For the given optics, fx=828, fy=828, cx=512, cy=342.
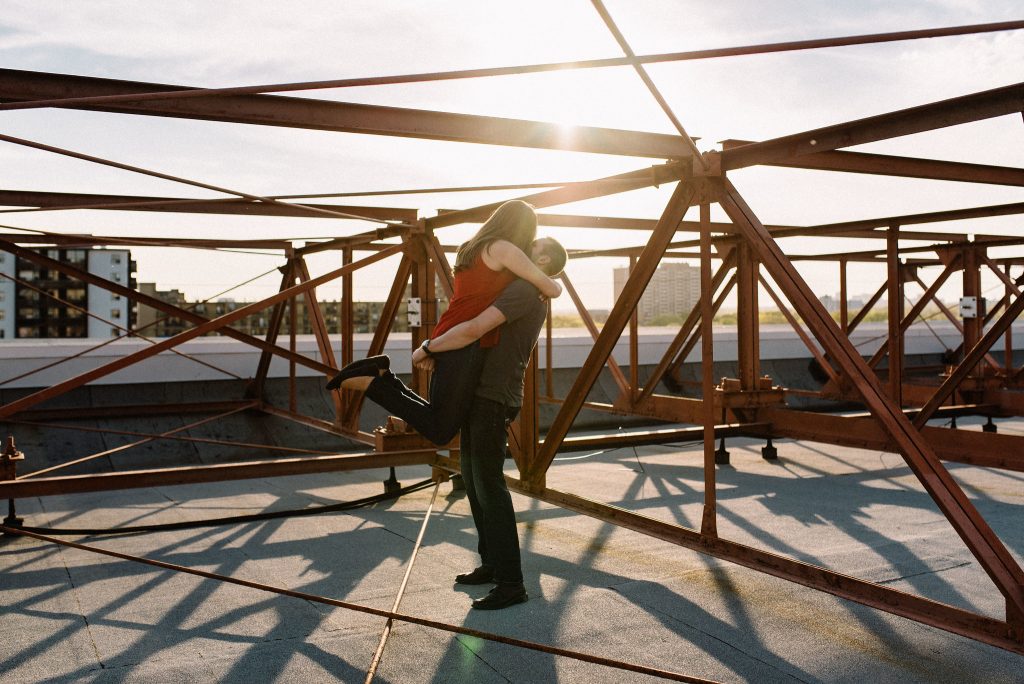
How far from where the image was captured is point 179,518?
639 centimetres

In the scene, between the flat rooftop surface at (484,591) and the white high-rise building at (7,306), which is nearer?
the flat rooftop surface at (484,591)

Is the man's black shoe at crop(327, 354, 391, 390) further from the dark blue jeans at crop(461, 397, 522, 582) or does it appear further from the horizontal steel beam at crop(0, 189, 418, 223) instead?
the horizontal steel beam at crop(0, 189, 418, 223)

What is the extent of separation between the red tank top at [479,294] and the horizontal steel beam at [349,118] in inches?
27.1

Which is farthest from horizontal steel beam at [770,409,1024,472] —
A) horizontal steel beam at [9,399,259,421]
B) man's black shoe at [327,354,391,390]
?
horizontal steel beam at [9,399,259,421]

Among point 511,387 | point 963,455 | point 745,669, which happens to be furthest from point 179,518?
point 963,455

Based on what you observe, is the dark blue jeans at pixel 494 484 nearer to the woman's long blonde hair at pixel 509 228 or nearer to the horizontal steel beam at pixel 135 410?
the woman's long blonde hair at pixel 509 228

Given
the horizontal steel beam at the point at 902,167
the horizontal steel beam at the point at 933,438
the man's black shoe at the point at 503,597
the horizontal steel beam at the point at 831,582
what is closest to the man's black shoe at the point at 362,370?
the man's black shoe at the point at 503,597

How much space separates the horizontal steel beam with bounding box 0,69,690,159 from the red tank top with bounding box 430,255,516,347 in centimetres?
69

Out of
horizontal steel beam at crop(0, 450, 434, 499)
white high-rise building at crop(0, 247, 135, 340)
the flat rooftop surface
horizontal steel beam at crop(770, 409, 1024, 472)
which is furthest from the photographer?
white high-rise building at crop(0, 247, 135, 340)

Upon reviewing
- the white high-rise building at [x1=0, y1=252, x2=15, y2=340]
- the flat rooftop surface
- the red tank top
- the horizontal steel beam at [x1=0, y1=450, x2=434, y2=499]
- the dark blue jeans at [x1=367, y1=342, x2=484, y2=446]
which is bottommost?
the flat rooftop surface

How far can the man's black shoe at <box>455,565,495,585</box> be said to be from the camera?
4.46 meters

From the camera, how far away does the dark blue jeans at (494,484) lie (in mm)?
4105

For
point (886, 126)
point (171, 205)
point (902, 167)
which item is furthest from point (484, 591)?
point (171, 205)

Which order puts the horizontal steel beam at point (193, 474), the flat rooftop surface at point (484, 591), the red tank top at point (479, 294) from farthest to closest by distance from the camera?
1. the horizontal steel beam at point (193, 474)
2. the red tank top at point (479, 294)
3. the flat rooftop surface at point (484, 591)
